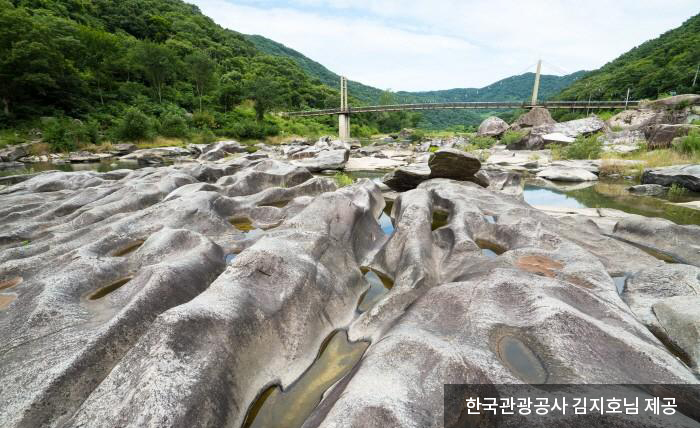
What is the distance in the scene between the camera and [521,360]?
262 centimetres

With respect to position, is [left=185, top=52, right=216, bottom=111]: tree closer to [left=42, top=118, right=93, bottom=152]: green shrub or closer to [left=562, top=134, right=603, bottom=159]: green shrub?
[left=42, top=118, right=93, bottom=152]: green shrub

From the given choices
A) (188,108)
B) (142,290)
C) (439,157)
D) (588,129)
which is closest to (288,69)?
(188,108)

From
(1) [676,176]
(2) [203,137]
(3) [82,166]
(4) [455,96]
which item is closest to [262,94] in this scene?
(2) [203,137]

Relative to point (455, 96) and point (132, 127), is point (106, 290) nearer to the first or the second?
point (132, 127)

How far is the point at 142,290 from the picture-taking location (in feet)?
10.6

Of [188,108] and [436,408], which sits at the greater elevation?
[188,108]

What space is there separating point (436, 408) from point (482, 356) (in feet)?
2.03

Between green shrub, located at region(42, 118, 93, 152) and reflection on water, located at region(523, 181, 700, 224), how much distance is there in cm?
3215

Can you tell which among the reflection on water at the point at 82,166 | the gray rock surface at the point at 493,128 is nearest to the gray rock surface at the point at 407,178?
the reflection on water at the point at 82,166

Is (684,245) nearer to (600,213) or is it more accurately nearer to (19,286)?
(600,213)

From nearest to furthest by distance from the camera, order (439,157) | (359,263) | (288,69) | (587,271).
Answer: (587,271) < (359,263) < (439,157) < (288,69)

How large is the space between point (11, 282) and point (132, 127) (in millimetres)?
30044

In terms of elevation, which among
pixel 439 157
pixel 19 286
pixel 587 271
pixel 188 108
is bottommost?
pixel 19 286

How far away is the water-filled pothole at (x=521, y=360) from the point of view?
2444mm
